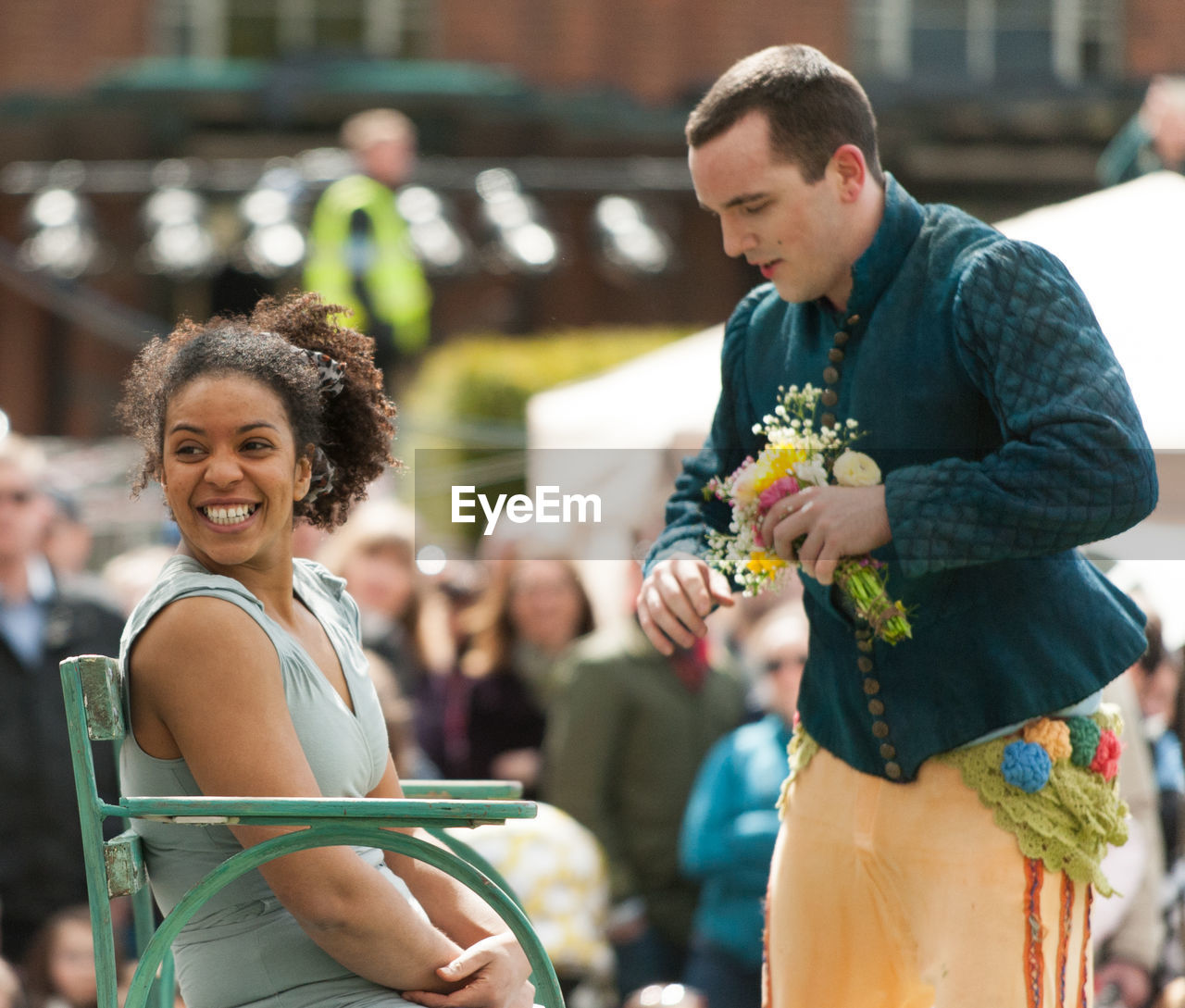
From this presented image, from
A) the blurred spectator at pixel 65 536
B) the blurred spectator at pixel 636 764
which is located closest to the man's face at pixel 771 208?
the blurred spectator at pixel 636 764

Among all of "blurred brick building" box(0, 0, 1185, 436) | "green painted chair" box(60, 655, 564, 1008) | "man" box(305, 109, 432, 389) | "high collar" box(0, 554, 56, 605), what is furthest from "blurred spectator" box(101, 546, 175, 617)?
"blurred brick building" box(0, 0, 1185, 436)

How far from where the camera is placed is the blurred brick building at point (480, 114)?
1341cm

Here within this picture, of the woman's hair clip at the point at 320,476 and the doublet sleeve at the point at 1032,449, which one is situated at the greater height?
the doublet sleeve at the point at 1032,449

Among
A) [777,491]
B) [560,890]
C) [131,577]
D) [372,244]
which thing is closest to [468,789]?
[777,491]

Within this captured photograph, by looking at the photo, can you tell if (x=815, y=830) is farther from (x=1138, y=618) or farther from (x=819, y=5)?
(x=819, y=5)

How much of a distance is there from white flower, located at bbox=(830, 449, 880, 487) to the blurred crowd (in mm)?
2086

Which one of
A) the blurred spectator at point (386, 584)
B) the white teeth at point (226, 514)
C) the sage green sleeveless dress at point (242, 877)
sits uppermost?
the white teeth at point (226, 514)

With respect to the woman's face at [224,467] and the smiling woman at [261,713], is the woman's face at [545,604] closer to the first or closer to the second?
the smiling woman at [261,713]

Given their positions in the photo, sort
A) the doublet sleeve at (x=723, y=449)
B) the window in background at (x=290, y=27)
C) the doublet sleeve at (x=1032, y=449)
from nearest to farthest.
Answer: the doublet sleeve at (x=1032, y=449), the doublet sleeve at (x=723, y=449), the window in background at (x=290, y=27)

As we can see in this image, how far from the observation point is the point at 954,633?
2457mm

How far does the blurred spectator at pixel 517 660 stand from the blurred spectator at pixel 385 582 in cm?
22

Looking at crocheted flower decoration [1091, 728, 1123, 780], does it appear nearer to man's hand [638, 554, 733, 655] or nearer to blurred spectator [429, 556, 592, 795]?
man's hand [638, 554, 733, 655]

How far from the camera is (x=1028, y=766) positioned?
2404 millimetres

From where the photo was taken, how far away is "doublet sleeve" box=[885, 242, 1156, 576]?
221 cm
